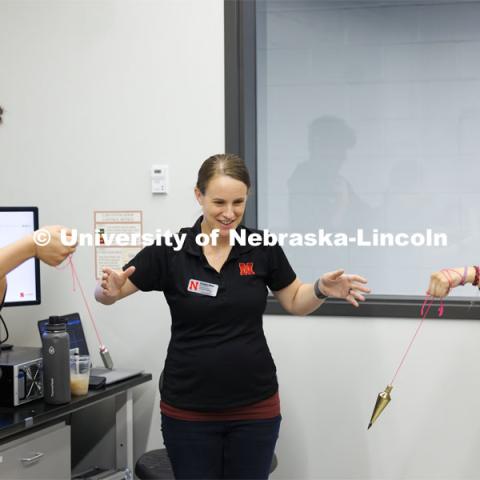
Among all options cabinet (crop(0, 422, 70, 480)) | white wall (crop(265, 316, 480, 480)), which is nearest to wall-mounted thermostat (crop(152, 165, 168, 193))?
white wall (crop(265, 316, 480, 480))

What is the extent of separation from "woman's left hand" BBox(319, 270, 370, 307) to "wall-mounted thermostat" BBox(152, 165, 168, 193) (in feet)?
3.44

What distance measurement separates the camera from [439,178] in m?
2.57

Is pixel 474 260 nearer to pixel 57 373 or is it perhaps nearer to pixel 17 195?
pixel 57 373

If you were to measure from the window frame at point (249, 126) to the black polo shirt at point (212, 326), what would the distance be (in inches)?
28.9

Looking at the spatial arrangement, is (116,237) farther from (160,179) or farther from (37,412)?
(37,412)

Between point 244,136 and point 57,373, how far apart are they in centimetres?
119

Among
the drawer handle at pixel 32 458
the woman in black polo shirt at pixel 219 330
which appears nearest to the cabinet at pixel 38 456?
the drawer handle at pixel 32 458

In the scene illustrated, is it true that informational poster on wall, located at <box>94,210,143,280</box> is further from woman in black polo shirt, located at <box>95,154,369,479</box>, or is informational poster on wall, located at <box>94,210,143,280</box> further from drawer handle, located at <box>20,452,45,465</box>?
drawer handle, located at <box>20,452,45,465</box>

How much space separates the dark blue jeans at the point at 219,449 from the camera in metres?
1.74

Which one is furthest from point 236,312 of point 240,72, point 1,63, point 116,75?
point 1,63

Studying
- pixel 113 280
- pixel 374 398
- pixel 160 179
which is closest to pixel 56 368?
pixel 113 280

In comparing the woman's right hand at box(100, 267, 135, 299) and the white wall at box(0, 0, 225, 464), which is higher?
the white wall at box(0, 0, 225, 464)

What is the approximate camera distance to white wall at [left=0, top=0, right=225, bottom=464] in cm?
262

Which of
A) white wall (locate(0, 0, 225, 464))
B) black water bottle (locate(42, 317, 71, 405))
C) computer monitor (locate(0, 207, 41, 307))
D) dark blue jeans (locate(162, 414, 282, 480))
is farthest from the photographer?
white wall (locate(0, 0, 225, 464))
